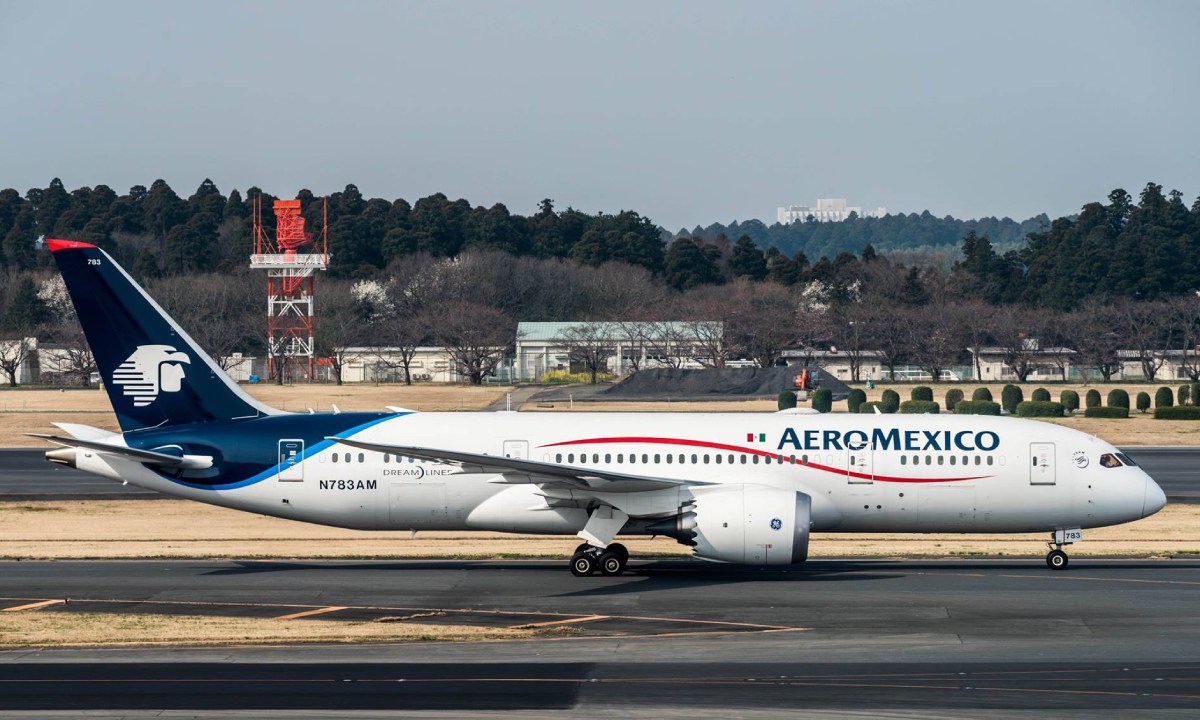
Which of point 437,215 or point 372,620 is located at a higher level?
point 437,215

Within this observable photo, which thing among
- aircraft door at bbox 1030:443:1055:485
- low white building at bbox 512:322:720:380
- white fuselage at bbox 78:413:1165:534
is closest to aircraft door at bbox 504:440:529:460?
white fuselage at bbox 78:413:1165:534

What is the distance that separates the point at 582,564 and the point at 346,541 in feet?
31.9

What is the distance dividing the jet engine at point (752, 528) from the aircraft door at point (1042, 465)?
5.97 meters

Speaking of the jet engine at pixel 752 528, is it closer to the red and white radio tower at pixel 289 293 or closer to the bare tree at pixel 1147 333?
the red and white radio tower at pixel 289 293

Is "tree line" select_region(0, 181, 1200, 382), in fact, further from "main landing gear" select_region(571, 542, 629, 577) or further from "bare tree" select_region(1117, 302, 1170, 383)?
"main landing gear" select_region(571, 542, 629, 577)

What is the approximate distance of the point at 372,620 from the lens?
1054 inches

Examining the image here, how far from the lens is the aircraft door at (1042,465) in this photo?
32.9m

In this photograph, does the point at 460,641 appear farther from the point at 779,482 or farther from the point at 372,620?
the point at 779,482

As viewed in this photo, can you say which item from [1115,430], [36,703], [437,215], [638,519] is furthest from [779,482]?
[437,215]

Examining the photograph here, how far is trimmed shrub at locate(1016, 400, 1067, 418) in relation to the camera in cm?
8344

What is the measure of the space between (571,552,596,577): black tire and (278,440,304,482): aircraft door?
6.91m

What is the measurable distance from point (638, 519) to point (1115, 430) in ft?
168

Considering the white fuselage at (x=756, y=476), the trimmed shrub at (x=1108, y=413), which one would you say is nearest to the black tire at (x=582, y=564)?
the white fuselage at (x=756, y=476)

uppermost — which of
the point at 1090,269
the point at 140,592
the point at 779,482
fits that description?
the point at 1090,269
